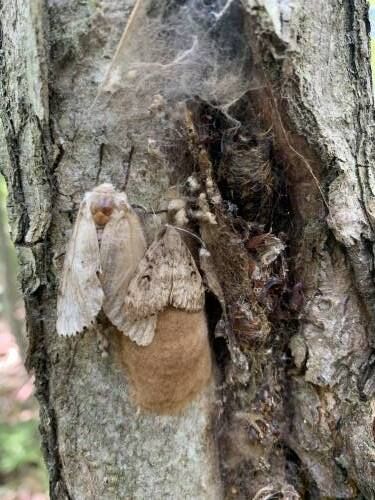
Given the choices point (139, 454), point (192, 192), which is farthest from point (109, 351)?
point (192, 192)

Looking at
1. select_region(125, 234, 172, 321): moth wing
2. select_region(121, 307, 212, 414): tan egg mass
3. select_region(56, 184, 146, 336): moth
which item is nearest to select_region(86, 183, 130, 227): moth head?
select_region(56, 184, 146, 336): moth

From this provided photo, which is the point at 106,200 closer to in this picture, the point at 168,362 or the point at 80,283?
the point at 80,283

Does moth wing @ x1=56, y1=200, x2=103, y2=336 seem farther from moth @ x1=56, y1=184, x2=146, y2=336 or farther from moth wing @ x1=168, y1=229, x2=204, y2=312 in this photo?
moth wing @ x1=168, y1=229, x2=204, y2=312

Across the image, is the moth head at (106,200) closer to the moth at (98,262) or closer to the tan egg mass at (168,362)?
the moth at (98,262)

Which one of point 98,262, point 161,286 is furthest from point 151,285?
point 98,262

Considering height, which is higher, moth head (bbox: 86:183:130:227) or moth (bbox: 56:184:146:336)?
moth head (bbox: 86:183:130:227)
